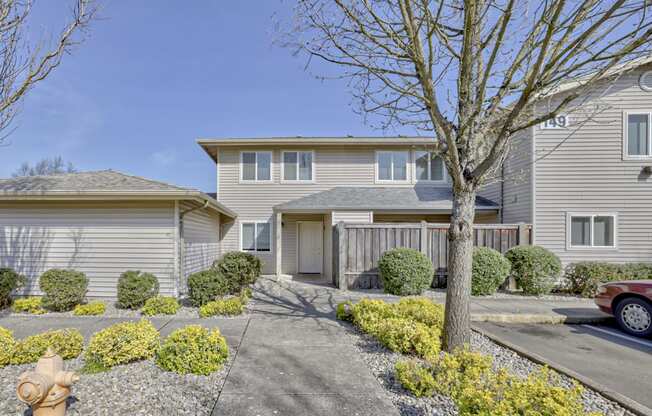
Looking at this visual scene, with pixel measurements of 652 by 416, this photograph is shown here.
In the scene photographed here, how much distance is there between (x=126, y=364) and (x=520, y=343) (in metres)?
5.96

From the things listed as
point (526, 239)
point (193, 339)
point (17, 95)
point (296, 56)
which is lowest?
point (193, 339)

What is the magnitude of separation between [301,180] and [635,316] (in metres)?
9.99

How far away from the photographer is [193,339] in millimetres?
3639

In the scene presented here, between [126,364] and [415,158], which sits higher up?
[415,158]

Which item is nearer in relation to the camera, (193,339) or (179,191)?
(193,339)

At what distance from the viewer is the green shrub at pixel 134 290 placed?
251 inches

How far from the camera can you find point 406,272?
25.6 feet

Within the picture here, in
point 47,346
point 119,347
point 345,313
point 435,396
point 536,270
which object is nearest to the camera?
point 435,396

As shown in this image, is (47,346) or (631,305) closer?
(47,346)

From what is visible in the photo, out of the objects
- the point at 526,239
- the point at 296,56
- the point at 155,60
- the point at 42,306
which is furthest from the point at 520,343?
the point at 155,60

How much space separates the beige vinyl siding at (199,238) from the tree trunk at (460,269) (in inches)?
252

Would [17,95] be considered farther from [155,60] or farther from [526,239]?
[526,239]

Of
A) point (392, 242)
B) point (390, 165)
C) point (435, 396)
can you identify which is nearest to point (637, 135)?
point (390, 165)

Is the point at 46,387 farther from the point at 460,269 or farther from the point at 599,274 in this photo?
the point at 599,274
